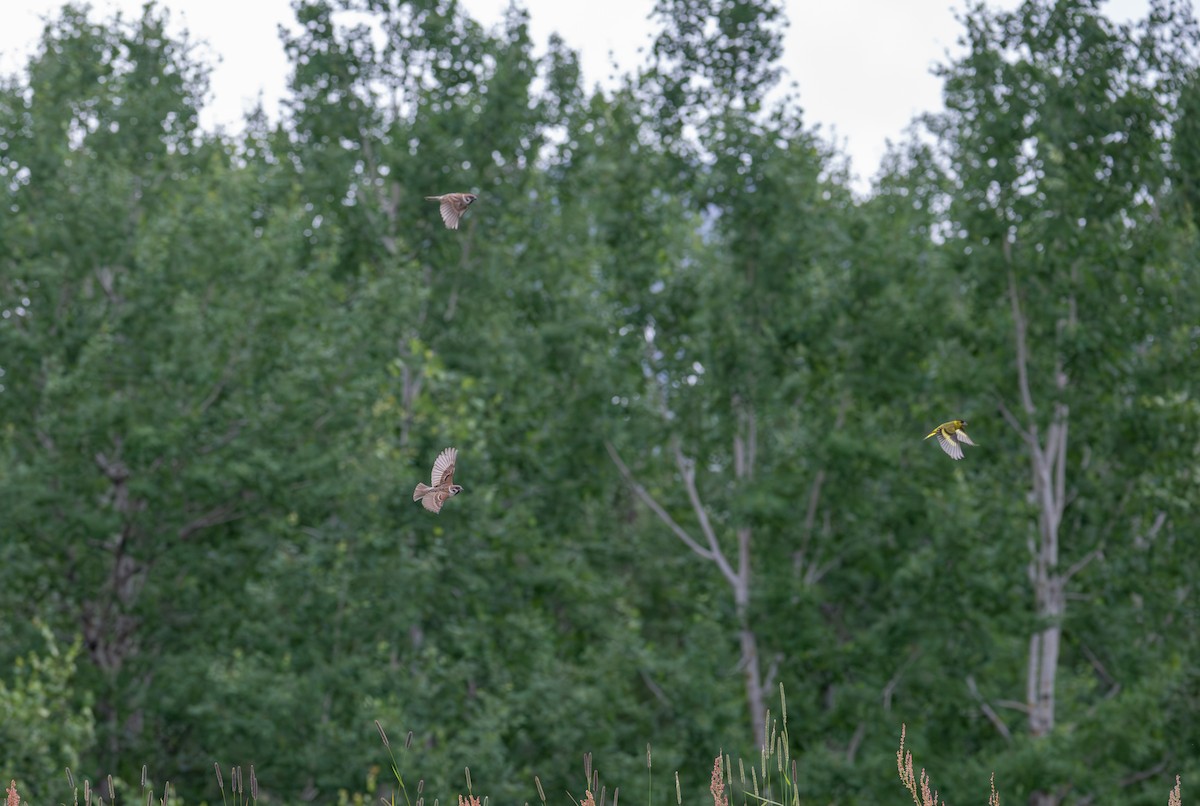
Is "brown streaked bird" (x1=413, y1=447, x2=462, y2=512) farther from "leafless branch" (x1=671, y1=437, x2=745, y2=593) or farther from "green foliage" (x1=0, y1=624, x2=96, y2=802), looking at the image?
"leafless branch" (x1=671, y1=437, x2=745, y2=593)

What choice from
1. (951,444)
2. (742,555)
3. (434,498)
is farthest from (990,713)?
(434,498)

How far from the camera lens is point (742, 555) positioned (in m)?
20.5

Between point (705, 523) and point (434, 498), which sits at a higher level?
point (434, 498)

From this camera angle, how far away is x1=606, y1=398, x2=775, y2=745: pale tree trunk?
20156 millimetres

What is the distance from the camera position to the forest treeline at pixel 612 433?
57.9 feet

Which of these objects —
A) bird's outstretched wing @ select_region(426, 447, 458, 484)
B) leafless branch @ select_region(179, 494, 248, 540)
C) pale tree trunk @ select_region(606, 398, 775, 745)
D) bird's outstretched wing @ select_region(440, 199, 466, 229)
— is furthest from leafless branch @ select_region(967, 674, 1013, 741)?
bird's outstretched wing @ select_region(426, 447, 458, 484)

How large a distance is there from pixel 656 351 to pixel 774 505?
126 inches

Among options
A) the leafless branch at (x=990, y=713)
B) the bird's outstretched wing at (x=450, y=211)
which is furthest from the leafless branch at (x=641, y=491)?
the bird's outstretched wing at (x=450, y=211)

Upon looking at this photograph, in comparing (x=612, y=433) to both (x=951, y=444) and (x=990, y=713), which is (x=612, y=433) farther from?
(x=951, y=444)

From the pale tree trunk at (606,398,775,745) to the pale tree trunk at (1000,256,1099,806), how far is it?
11.6 feet

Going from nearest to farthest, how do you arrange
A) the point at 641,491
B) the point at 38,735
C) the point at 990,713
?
1. the point at 38,735
2. the point at 990,713
3. the point at 641,491

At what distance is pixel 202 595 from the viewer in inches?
825

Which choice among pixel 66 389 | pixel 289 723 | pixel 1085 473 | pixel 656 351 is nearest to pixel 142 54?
pixel 66 389

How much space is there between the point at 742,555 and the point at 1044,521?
416 centimetres
